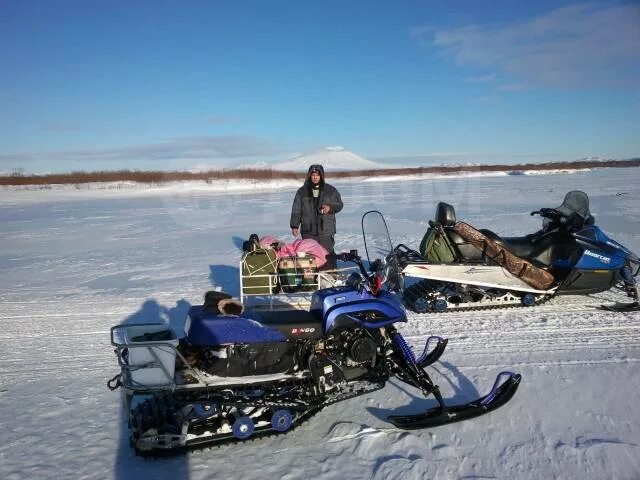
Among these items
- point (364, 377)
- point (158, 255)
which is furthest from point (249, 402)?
point (158, 255)

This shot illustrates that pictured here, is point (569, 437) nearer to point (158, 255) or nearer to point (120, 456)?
point (120, 456)

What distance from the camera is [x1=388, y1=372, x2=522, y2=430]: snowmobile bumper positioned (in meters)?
3.34

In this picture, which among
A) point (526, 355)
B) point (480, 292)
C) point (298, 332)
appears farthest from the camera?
point (480, 292)

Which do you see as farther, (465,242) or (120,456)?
(465,242)

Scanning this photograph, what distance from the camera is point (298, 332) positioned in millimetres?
3385

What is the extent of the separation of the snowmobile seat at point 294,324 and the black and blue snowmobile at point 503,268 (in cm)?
256

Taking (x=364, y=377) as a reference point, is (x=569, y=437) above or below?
below

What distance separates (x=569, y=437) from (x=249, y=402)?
7.03 feet

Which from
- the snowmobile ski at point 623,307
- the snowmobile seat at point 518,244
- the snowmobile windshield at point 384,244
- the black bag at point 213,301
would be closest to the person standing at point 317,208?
the snowmobile seat at point 518,244

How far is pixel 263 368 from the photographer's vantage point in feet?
10.9

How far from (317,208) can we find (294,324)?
10.2 ft

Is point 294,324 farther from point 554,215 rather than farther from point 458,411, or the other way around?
point 554,215

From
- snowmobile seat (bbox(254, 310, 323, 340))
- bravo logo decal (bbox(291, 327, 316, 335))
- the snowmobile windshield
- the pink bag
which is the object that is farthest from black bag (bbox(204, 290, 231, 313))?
the pink bag

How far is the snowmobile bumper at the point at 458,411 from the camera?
334 centimetres
